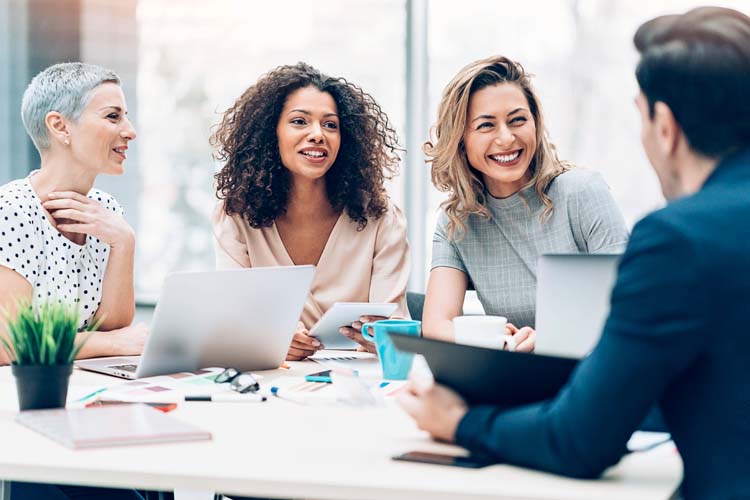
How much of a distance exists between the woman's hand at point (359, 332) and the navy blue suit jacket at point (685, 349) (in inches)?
42.6

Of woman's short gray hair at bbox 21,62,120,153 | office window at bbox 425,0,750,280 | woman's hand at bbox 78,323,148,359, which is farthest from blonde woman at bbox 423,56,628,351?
office window at bbox 425,0,750,280

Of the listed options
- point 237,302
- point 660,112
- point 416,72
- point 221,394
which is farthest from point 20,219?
point 416,72

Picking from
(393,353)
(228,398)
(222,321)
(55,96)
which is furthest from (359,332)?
(55,96)

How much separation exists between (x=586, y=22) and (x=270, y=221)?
209cm

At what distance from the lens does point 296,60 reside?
175 inches

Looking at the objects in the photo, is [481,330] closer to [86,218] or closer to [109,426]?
[109,426]

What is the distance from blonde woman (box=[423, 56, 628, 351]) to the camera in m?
2.55

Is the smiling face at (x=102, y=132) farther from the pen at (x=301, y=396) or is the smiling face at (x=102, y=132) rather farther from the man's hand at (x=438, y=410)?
the man's hand at (x=438, y=410)

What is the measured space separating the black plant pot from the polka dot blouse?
0.79 meters

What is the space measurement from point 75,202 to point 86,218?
0.05 metres

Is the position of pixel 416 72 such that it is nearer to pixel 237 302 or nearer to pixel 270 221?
pixel 270 221

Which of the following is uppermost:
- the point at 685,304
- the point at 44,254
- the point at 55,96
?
the point at 55,96

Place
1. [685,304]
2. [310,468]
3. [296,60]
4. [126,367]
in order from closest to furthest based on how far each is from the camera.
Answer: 1. [685,304]
2. [310,468]
3. [126,367]
4. [296,60]

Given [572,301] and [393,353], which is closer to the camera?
[572,301]
